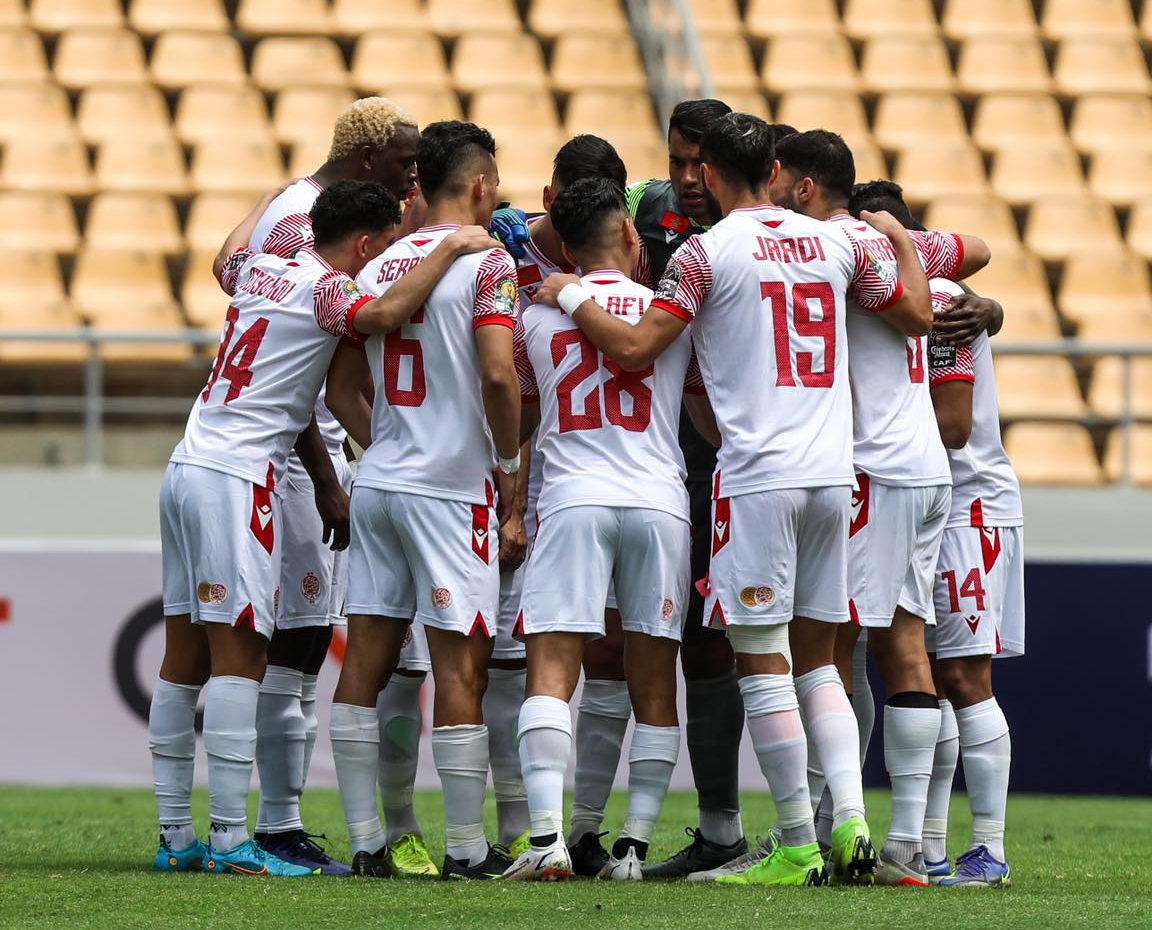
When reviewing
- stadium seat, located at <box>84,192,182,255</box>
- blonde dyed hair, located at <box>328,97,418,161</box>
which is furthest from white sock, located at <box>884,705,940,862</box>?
stadium seat, located at <box>84,192,182,255</box>

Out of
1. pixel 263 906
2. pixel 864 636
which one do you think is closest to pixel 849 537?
pixel 864 636

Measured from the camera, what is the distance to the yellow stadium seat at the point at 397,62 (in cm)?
1372

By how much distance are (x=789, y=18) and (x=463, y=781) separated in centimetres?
1105

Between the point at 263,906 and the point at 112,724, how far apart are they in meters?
4.91

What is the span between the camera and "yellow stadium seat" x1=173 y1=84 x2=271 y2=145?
1323 cm

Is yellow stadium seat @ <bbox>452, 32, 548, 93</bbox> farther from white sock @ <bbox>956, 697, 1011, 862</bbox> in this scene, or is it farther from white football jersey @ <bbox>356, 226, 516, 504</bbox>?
white sock @ <bbox>956, 697, 1011, 862</bbox>

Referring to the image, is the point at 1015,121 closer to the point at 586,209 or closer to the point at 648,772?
the point at 586,209

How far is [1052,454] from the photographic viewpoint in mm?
10805

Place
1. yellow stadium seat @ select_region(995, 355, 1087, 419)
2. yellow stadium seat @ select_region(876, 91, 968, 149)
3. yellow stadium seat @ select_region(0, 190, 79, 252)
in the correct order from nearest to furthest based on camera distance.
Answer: yellow stadium seat @ select_region(995, 355, 1087, 419) < yellow stadium seat @ select_region(0, 190, 79, 252) < yellow stadium seat @ select_region(876, 91, 968, 149)

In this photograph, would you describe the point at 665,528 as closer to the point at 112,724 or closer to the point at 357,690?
the point at 357,690

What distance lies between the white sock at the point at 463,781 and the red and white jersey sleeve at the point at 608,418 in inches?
25.5

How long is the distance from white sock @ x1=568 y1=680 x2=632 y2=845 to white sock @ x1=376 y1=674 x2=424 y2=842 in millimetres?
477

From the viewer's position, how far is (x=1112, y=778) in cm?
898

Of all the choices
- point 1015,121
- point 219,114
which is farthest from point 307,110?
point 1015,121
